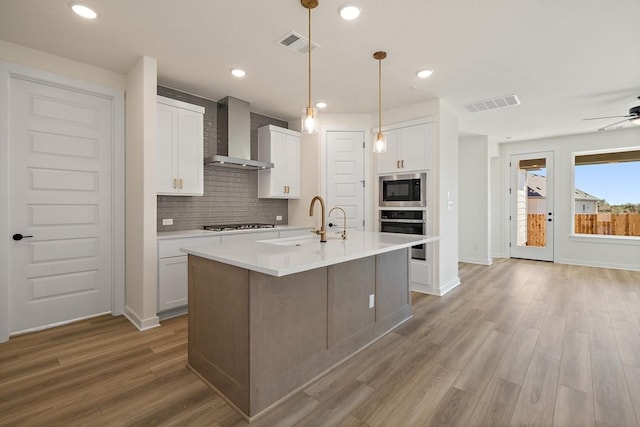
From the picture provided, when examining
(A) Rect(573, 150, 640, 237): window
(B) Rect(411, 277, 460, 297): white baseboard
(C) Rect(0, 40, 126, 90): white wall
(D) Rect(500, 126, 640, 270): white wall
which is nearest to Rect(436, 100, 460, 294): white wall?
(B) Rect(411, 277, 460, 297): white baseboard

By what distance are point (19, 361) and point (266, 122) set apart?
4.06 m

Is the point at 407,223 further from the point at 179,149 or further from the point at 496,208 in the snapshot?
the point at 496,208

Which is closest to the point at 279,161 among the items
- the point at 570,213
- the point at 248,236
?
the point at 248,236

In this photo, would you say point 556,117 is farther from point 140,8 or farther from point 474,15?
point 140,8

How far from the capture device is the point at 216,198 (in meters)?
4.38

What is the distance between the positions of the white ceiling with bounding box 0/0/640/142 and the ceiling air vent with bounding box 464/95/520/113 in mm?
157

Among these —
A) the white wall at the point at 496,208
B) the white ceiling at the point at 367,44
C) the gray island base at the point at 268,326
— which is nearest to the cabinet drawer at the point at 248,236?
the gray island base at the point at 268,326

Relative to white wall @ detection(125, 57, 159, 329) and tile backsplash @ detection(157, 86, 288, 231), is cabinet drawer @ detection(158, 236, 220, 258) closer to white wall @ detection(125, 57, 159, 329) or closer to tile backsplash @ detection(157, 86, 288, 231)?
white wall @ detection(125, 57, 159, 329)

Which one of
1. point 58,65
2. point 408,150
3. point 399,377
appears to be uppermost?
point 58,65

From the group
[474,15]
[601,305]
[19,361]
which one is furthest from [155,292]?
[601,305]

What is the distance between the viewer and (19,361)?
242 centimetres

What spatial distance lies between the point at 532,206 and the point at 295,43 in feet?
22.4

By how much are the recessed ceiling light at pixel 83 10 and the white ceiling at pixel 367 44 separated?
7cm

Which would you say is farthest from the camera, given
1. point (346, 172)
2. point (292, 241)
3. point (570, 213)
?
point (570, 213)
